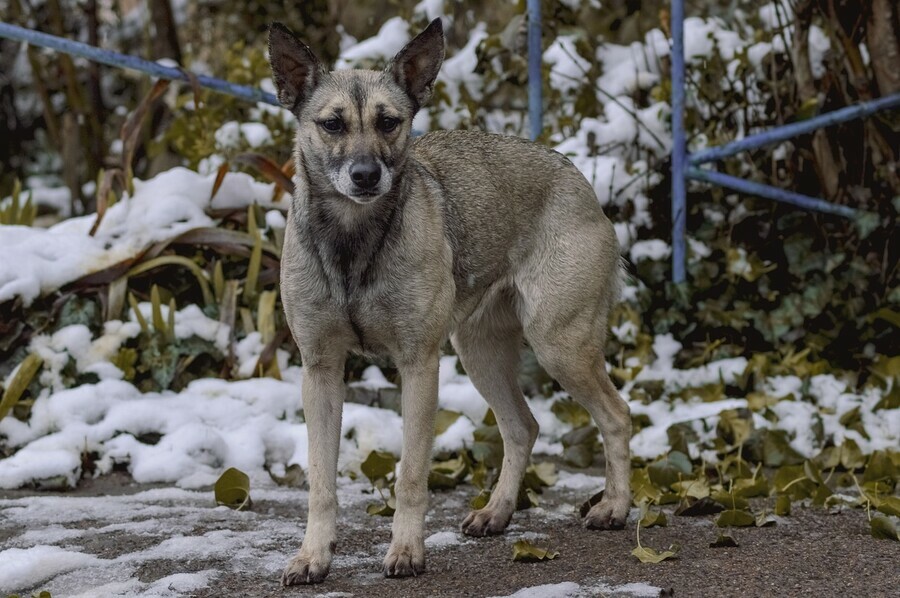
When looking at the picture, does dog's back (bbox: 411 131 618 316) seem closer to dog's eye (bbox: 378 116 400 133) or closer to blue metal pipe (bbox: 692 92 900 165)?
dog's eye (bbox: 378 116 400 133)

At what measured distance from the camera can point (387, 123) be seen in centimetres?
372

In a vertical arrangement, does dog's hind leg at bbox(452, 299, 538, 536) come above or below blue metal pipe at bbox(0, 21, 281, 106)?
below

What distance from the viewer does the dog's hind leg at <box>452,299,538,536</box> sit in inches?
177

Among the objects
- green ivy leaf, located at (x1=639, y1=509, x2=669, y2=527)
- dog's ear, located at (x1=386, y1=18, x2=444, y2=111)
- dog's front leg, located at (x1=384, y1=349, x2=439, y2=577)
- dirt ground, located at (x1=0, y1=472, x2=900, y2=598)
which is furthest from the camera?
green ivy leaf, located at (x1=639, y1=509, x2=669, y2=527)

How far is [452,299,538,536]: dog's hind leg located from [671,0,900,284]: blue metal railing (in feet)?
6.68

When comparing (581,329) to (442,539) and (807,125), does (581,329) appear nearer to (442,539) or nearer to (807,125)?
(442,539)

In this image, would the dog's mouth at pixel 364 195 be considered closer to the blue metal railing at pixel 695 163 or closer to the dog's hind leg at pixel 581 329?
the dog's hind leg at pixel 581 329

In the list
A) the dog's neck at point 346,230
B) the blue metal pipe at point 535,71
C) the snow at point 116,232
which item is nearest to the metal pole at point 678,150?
the blue metal pipe at point 535,71

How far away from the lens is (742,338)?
6262mm

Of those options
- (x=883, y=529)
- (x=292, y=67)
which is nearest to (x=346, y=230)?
(x=292, y=67)

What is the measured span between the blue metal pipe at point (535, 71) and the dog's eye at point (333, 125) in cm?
267

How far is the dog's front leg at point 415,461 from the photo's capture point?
361cm

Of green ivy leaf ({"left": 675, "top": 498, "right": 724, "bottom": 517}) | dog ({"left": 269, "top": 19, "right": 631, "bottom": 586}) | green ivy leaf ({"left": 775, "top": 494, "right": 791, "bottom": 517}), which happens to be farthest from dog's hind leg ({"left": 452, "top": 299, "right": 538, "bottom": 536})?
green ivy leaf ({"left": 775, "top": 494, "right": 791, "bottom": 517})

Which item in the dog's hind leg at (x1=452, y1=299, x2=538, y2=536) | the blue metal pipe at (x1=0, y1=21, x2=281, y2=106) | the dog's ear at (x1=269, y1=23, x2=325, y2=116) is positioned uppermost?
the blue metal pipe at (x1=0, y1=21, x2=281, y2=106)
